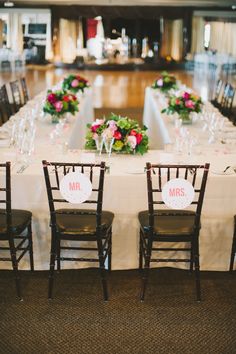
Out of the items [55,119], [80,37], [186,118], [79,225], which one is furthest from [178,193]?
[80,37]

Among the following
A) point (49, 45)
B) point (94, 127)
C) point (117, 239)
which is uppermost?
point (49, 45)

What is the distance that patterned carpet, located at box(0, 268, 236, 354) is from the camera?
2.85 m

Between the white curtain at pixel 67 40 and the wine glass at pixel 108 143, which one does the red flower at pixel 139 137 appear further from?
the white curtain at pixel 67 40

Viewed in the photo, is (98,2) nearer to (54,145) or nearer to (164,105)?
(164,105)

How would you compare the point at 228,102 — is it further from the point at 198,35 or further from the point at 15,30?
the point at 15,30

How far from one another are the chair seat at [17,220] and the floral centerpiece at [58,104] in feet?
6.97

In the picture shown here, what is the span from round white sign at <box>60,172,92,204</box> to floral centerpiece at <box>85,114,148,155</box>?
92cm

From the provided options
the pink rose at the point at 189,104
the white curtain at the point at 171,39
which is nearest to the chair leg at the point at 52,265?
the pink rose at the point at 189,104

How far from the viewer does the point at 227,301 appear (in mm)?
3326

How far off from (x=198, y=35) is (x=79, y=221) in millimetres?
21476

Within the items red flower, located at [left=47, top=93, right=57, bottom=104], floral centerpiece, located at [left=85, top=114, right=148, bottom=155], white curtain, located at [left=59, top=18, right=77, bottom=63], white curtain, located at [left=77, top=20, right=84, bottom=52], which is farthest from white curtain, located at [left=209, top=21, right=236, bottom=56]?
floral centerpiece, located at [left=85, top=114, right=148, bottom=155]

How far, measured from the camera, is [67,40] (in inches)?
876

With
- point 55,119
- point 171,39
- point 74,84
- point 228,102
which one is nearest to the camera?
point 55,119

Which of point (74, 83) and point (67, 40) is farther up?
point (67, 40)
